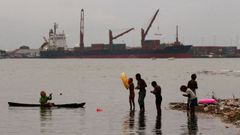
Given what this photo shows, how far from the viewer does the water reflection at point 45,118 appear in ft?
72.1

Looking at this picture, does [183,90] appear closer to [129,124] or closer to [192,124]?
[192,124]

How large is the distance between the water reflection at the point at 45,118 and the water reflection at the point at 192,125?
5197 millimetres

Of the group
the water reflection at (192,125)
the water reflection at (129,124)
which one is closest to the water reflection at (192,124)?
the water reflection at (192,125)

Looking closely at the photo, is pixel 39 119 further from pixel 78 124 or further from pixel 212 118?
pixel 212 118

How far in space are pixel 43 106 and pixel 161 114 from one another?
6.61 meters

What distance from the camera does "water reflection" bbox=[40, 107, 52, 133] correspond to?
2196 cm

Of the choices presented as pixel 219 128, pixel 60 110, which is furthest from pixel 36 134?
pixel 60 110

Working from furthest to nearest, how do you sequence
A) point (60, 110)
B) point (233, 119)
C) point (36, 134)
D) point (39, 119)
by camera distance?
point (60, 110) → point (39, 119) → point (233, 119) → point (36, 134)

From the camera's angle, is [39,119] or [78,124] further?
[39,119]

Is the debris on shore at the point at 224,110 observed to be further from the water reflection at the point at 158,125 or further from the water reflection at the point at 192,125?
the water reflection at the point at 158,125

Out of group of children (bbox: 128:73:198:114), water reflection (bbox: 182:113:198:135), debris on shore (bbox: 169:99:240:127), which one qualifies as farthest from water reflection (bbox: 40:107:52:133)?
debris on shore (bbox: 169:99:240:127)

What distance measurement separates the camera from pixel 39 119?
25.1 m

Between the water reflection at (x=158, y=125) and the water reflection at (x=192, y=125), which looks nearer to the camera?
the water reflection at (x=192, y=125)

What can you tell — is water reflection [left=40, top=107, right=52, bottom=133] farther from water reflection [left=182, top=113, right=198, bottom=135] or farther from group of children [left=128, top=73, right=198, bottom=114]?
water reflection [left=182, top=113, right=198, bottom=135]
